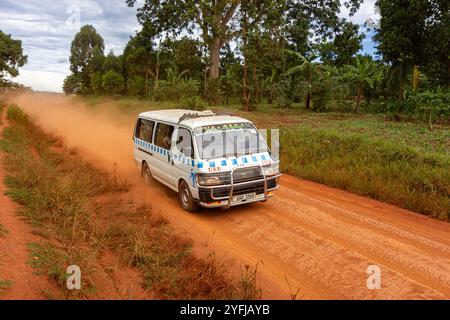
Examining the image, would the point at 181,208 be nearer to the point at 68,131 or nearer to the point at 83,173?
the point at 83,173

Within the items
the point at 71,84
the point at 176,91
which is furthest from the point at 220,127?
the point at 71,84

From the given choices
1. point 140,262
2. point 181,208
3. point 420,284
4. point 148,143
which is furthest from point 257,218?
point 148,143

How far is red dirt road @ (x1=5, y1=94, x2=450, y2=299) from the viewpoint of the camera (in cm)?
493

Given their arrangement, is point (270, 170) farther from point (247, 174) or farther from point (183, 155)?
point (183, 155)

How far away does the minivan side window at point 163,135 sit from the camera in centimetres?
877

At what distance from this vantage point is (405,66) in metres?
24.8

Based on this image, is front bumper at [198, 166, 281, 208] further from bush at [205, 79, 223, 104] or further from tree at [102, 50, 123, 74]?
tree at [102, 50, 123, 74]

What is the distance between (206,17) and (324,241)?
77.2 feet

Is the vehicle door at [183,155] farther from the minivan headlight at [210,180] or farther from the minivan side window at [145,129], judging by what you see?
the minivan side window at [145,129]

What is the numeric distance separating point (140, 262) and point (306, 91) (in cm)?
2378

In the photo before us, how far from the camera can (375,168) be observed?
9.62 meters

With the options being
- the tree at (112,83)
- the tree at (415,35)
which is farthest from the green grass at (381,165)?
the tree at (112,83)

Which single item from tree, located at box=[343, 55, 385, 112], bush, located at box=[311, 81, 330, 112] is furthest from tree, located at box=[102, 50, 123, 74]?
tree, located at box=[343, 55, 385, 112]

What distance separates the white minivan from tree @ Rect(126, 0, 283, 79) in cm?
1984
